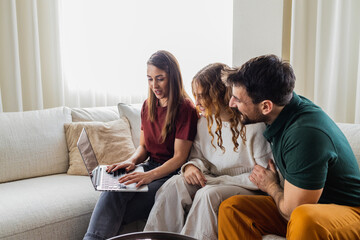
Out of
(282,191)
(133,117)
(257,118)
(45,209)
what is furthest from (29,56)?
(282,191)

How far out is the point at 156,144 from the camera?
1.86 meters

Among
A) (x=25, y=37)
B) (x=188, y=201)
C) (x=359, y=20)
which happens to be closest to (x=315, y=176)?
(x=188, y=201)

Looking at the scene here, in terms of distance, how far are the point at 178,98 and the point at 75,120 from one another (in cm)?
89

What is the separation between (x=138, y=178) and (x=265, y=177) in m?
0.60

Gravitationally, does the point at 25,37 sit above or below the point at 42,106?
above

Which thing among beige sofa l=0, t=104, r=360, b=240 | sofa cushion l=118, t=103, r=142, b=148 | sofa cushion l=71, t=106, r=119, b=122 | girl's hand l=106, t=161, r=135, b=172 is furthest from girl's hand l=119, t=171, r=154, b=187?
sofa cushion l=71, t=106, r=119, b=122

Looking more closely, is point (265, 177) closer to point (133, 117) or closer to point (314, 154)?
point (314, 154)

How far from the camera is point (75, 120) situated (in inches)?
91.5

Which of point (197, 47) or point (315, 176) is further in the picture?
point (197, 47)

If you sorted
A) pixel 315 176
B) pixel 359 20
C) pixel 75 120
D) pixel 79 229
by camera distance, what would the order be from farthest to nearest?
pixel 75 120
pixel 359 20
pixel 79 229
pixel 315 176

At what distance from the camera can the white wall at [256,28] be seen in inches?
90.0

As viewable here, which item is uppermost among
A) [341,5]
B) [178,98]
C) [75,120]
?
[341,5]

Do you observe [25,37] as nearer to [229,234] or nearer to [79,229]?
[79,229]

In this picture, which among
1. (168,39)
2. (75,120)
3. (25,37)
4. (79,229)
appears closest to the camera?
(79,229)
